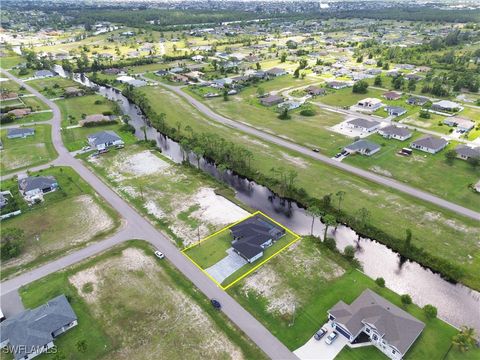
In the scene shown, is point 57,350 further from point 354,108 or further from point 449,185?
point 354,108

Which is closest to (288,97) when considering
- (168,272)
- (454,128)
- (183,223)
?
(454,128)

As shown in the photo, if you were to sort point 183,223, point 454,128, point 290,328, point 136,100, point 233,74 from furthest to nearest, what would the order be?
point 233,74, point 136,100, point 454,128, point 183,223, point 290,328

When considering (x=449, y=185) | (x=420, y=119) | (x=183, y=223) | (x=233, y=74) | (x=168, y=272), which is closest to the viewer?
(x=168, y=272)

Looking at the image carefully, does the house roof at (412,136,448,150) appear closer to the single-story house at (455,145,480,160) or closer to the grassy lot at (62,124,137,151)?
the single-story house at (455,145,480,160)

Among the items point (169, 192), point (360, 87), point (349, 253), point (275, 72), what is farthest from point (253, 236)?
point (275, 72)

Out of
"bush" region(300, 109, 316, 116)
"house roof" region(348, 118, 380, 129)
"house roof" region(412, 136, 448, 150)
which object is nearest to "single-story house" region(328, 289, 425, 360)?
"house roof" region(412, 136, 448, 150)

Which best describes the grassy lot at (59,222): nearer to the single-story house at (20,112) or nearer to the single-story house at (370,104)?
the single-story house at (20,112)

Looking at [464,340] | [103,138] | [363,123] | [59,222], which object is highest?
[363,123]

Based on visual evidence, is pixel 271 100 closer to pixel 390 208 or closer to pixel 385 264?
pixel 390 208
